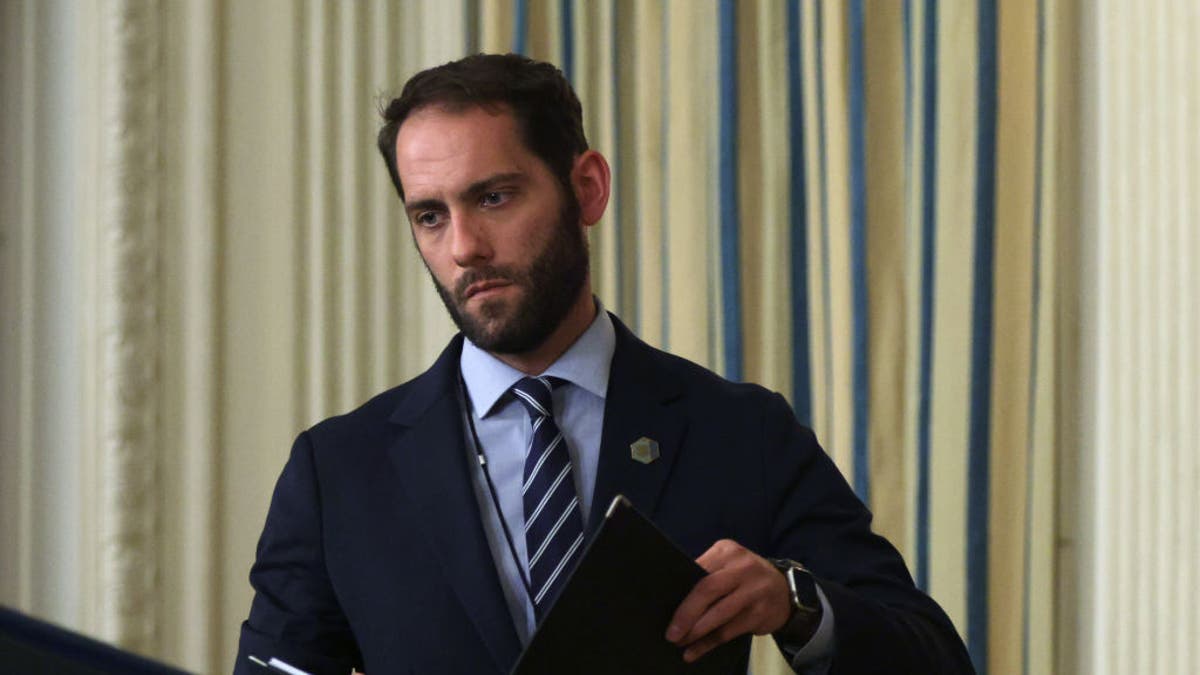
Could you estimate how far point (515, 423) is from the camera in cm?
199

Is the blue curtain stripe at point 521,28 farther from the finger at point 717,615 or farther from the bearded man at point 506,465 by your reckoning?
the finger at point 717,615

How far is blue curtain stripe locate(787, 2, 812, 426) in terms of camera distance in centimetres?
323

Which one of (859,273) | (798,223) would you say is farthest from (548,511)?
(798,223)

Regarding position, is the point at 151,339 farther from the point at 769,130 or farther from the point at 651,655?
the point at 651,655

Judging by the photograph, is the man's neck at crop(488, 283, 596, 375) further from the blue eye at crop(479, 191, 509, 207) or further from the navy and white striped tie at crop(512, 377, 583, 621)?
the blue eye at crop(479, 191, 509, 207)

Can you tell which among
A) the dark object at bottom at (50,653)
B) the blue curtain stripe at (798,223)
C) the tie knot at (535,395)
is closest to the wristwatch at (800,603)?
the tie knot at (535,395)

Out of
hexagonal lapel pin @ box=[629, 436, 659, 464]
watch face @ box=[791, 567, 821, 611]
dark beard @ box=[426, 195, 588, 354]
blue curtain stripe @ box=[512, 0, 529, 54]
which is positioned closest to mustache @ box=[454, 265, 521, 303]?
dark beard @ box=[426, 195, 588, 354]

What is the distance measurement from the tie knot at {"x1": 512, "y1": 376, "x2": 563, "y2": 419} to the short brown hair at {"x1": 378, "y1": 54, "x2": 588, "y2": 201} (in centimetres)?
26

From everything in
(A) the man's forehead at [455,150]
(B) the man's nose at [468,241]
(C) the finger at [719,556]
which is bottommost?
(C) the finger at [719,556]

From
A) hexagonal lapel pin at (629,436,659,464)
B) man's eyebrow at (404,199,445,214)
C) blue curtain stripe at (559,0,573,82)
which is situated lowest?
hexagonal lapel pin at (629,436,659,464)

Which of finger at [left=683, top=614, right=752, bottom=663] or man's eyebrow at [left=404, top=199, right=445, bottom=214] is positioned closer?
finger at [left=683, top=614, right=752, bottom=663]

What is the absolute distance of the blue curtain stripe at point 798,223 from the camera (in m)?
3.23

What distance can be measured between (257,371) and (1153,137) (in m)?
1.86

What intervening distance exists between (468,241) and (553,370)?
0.22m
